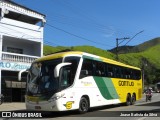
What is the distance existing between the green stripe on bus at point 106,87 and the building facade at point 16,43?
10795 mm

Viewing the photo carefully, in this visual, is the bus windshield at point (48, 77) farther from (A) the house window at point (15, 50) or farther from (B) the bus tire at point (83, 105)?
(A) the house window at point (15, 50)

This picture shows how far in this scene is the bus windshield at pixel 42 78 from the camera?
18.3 meters

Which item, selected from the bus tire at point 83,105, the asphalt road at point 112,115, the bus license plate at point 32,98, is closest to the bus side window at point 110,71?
the asphalt road at point 112,115

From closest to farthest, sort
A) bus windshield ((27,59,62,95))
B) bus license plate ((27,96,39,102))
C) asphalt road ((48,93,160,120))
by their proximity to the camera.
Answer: asphalt road ((48,93,160,120)), bus windshield ((27,59,62,95)), bus license plate ((27,96,39,102))

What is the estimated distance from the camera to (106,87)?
23.0 m

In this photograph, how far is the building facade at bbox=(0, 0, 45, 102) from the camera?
3112 centimetres

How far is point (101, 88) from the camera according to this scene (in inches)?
880

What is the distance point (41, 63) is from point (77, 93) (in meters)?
2.46

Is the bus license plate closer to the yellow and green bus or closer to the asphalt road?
the yellow and green bus

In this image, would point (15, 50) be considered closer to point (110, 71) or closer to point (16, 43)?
point (16, 43)

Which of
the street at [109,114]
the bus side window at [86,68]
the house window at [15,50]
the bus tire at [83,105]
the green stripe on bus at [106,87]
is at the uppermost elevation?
the house window at [15,50]

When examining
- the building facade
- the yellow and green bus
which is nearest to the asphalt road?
the yellow and green bus

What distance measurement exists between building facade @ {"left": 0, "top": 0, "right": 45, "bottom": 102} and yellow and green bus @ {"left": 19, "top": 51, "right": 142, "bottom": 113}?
11.0m

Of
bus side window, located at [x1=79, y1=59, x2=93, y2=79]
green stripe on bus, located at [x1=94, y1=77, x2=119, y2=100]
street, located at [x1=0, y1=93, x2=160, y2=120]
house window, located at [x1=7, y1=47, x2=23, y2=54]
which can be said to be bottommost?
street, located at [x1=0, y1=93, x2=160, y2=120]
